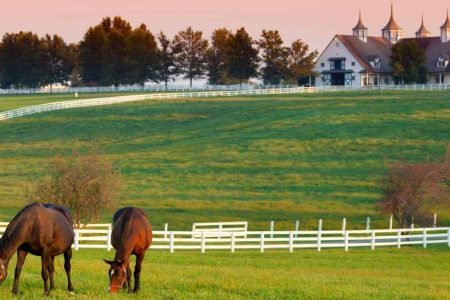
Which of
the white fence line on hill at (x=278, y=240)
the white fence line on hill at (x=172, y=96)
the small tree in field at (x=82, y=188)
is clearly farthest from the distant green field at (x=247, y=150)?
the white fence line on hill at (x=278, y=240)

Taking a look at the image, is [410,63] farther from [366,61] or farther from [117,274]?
[117,274]

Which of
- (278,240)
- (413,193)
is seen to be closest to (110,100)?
(413,193)

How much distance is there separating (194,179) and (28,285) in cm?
4058

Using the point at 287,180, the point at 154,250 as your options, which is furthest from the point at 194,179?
the point at 154,250

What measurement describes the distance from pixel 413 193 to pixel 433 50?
320 feet

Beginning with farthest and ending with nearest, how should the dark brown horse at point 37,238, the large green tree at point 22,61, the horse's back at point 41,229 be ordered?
the large green tree at point 22,61
the horse's back at point 41,229
the dark brown horse at point 37,238

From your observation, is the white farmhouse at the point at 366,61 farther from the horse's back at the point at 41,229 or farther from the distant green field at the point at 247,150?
the horse's back at the point at 41,229

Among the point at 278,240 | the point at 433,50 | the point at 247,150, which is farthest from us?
the point at 433,50

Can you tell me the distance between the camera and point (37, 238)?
16.7 m

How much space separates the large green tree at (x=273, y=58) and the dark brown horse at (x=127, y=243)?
121m

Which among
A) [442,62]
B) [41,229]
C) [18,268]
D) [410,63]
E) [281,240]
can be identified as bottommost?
[281,240]

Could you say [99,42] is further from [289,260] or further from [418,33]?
[289,260]

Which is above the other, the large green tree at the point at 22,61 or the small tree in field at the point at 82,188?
the large green tree at the point at 22,61

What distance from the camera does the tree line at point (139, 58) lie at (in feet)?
460
